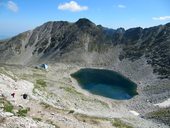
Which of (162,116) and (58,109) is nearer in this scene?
(58,109)

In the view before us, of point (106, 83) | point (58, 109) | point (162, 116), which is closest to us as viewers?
point (58, 109)

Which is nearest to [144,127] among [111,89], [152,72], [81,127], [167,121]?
[167,121]

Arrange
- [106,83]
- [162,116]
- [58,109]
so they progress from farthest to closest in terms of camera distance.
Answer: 1. [106,83]
2. [162,116]
3. [58,109]

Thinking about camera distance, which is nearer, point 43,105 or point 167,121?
point 43,105

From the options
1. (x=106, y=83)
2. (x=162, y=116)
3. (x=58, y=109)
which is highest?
(x=58, y=109)

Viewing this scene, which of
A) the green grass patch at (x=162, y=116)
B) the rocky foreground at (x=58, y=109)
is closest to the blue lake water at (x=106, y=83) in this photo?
the rocky foreground at (x=58, y=109)

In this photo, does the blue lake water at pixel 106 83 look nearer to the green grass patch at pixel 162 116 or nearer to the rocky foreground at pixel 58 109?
the rocky foreground at pixel 58 109

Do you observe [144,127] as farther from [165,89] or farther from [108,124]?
[165,89]

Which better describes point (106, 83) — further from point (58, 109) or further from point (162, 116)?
point (58, 109)

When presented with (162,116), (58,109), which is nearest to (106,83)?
(162,116)
